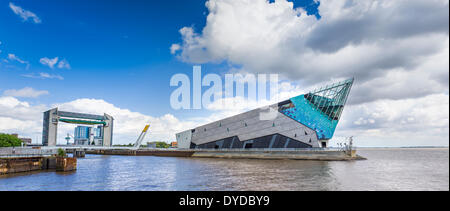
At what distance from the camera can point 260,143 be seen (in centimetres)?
7638

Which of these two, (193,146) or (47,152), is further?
(193,146)

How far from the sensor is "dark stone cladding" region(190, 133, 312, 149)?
70312 mm

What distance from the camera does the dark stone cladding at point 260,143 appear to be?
70312mm

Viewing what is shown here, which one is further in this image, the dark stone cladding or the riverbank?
the dark stone cladding

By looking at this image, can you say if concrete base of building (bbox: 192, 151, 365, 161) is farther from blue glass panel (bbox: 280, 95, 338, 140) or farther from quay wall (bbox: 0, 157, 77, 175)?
quay wall (bbox: 0, 157, 77, 175)

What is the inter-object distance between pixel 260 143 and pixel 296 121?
42.6 feet

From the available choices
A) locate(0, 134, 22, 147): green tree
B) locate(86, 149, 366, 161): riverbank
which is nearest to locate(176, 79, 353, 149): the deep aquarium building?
locate(86, 149, 366, 161): riverbank
